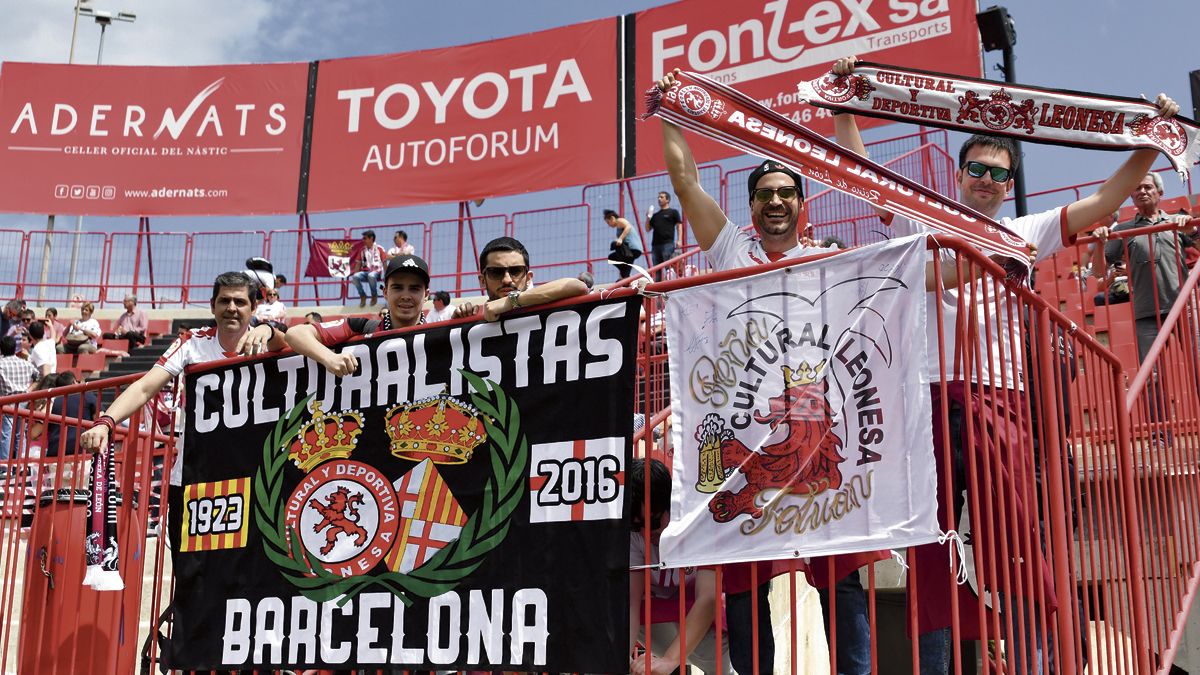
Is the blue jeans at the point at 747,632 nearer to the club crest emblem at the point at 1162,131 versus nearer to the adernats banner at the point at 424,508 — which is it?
the adernats banner at the point at 424,508

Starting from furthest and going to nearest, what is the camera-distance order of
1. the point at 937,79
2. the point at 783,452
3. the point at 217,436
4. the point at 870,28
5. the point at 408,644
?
1. the point at 870,28
2. the point at 217,436
3. the point at 937,79
4. the point at 408,644
5. the point at 783,452

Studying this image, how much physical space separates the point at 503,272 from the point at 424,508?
115cm

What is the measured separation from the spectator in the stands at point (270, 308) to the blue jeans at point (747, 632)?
14.7 meters

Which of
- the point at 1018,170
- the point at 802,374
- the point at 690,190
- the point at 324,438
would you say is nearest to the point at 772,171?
the point at 690,190

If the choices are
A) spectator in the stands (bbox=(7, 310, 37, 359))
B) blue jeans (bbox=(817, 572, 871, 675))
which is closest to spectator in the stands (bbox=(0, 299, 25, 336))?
spectator in the stands (bbox=(7, 310, 37, 359))

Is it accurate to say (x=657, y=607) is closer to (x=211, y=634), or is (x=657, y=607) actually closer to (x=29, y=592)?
(x=211, y=634)

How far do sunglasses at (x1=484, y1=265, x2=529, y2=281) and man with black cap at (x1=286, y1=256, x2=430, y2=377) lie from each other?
33cm

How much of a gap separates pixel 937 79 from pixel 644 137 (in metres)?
14.0

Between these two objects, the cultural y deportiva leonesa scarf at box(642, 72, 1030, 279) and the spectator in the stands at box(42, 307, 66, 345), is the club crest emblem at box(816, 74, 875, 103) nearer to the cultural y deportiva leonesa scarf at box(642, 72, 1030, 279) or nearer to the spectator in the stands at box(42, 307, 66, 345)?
the cultural y deportiva leonesa scarf at box(642, 72, 1030, 279)

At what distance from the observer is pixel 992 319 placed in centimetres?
395

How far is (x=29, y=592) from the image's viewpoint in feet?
18.2

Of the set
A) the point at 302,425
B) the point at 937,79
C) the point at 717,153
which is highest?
the point at 717,153

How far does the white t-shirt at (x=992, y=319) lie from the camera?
11.4 feet

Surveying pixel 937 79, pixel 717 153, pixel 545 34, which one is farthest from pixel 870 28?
pixel 937 79
